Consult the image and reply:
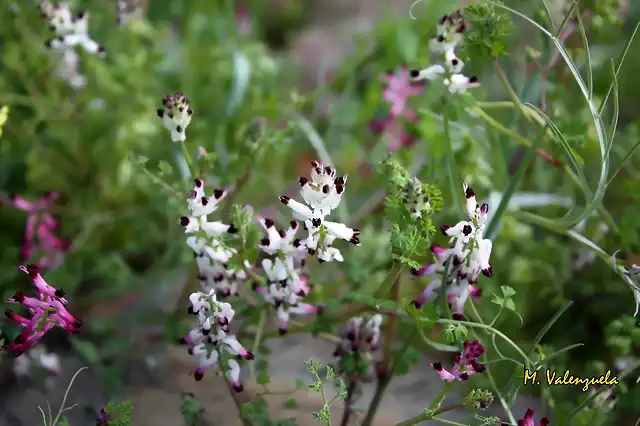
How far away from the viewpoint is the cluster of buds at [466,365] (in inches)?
22.2

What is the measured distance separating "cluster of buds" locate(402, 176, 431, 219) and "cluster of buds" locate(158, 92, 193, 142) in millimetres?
204

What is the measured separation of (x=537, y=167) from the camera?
961 mm

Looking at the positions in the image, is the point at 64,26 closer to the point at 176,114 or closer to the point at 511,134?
the point at 176,114

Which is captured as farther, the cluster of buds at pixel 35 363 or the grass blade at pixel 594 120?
the cluster of buds at pixel 35 363

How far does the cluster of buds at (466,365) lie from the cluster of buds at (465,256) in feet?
0.11

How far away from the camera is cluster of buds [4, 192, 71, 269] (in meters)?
0.84

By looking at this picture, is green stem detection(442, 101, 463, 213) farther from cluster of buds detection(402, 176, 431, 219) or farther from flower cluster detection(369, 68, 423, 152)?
flower cluster detection(369, 68, 423, 152)

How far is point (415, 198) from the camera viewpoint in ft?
1.75

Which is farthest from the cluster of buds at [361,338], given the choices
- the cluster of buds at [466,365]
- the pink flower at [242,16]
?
the pink flower at [242,16]

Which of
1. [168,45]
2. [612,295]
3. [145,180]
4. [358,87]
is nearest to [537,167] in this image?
[612,295]

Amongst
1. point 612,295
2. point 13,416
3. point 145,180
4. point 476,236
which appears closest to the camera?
point 476,236

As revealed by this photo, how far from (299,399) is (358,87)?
612mm

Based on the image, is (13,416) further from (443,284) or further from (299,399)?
(443,284)

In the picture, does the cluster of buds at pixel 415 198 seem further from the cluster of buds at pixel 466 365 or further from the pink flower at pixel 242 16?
the pink flower at pixel 242 16
